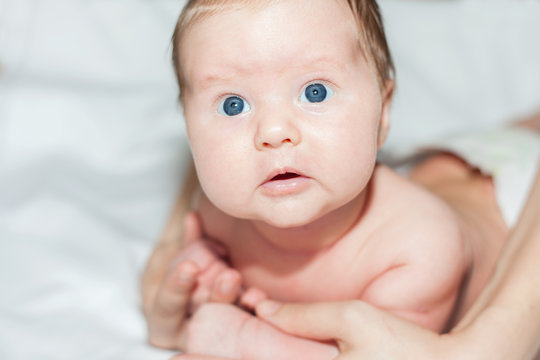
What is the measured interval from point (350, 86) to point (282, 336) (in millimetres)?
368

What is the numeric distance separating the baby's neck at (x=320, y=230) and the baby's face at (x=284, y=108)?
→ 0.14 meters

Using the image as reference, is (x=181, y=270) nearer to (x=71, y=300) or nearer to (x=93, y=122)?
(x=71, y=300)

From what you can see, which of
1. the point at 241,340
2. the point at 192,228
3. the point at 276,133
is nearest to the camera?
the point at 276,133

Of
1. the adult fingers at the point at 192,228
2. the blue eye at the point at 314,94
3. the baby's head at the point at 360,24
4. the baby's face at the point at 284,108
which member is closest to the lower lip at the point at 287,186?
the baby's face at the point at 284,108

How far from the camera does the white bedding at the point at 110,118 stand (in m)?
1.37

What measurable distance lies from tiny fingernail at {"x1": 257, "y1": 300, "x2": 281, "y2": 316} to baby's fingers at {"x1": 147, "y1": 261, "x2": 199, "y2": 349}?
0.13m

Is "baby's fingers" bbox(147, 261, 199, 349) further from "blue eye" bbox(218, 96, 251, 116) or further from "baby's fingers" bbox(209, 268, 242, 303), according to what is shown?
"blue eye" bbox(218, 96, 251, 116)

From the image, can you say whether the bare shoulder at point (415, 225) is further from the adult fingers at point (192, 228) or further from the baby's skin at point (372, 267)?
the adult fingers at point (192, 228)

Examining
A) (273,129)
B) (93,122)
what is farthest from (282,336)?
(93,122)

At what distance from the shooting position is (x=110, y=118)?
178 cm

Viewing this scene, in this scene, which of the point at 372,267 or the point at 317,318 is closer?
the point at 317,318

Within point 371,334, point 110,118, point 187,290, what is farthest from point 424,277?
point 110,118

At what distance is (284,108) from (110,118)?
0.92 meters

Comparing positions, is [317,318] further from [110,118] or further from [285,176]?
[110,118]
